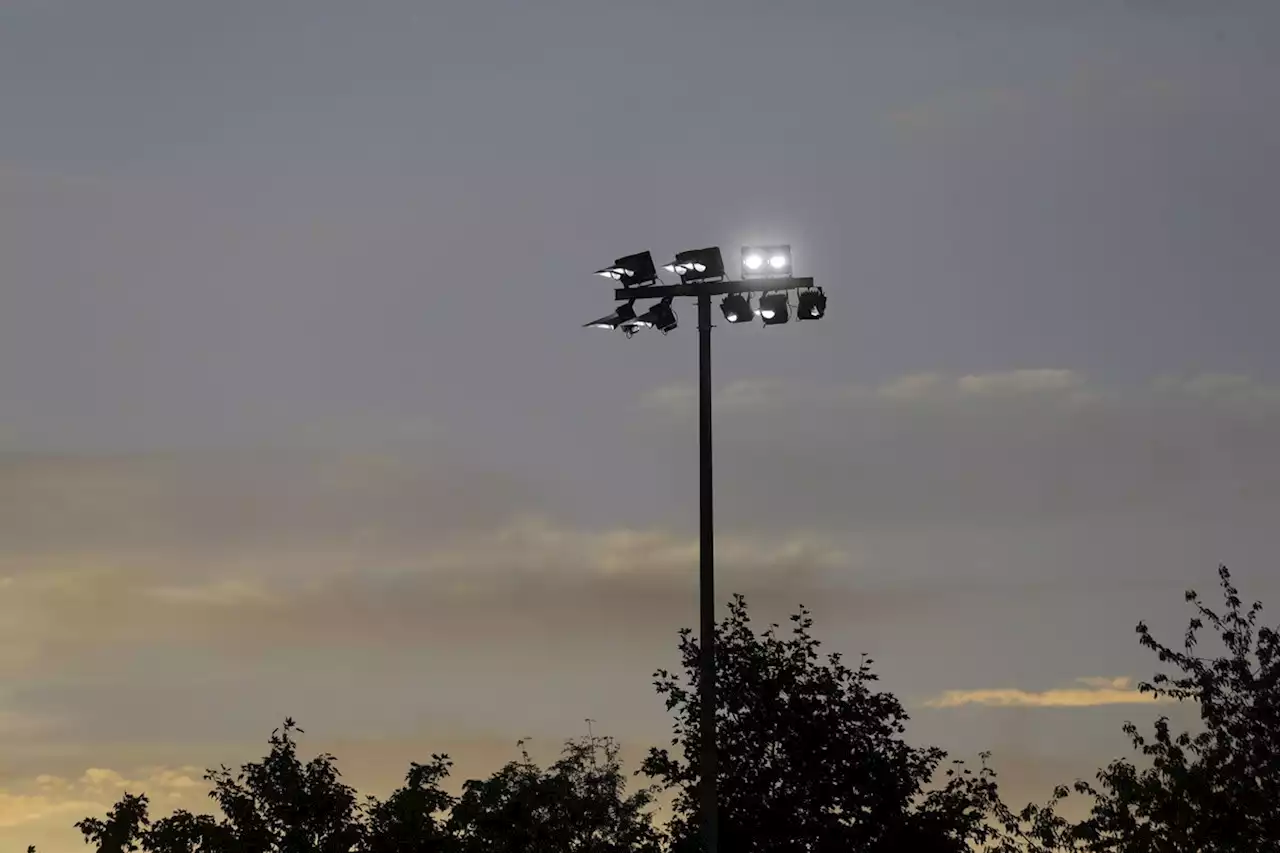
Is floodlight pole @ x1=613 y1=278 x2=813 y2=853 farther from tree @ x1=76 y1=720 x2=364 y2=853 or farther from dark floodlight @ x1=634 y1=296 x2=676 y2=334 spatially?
tree @ x1=76 y1=720 x2=364 y2=853

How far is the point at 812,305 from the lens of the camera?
906 inches

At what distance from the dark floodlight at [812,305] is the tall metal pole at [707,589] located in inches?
50.8

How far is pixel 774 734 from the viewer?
38.8m

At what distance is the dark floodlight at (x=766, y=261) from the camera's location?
23109 mm

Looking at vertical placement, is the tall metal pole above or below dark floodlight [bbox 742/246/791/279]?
below

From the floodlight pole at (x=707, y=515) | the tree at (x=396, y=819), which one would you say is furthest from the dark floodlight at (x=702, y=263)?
the tree at (x=396, y=819)

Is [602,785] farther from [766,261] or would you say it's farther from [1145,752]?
[766,261]

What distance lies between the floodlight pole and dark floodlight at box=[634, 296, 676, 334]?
6.9 inches

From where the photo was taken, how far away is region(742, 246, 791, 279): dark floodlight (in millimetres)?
23109

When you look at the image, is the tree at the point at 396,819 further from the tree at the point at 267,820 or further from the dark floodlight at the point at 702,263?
the dark floodlight at the point at 702,263

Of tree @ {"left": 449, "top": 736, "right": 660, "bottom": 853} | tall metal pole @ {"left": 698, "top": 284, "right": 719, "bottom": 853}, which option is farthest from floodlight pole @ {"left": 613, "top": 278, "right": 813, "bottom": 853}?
tree @ {"left": 449, "top": 736, "right": 660, "bottom": 853}

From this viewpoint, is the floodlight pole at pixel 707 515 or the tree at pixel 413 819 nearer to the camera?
the floodlight pole at pixel 707 515

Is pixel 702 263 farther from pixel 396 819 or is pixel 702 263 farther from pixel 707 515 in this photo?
pixel 396 819

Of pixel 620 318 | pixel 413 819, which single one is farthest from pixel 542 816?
pixel 620 318
